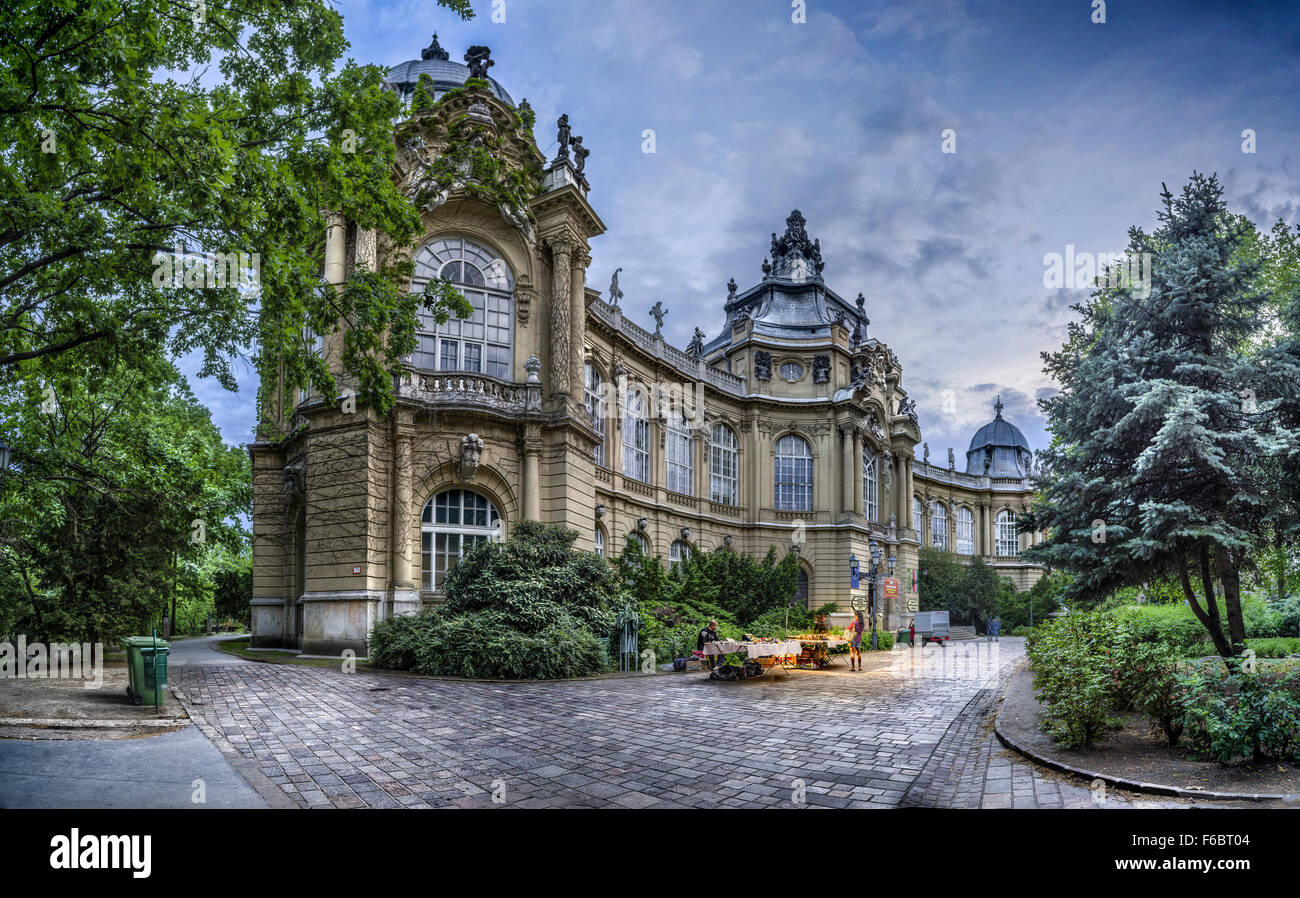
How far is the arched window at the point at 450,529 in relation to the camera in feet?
68.7

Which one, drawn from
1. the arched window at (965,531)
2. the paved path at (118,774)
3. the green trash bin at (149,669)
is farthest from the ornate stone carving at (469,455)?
the arched window at (965,531)

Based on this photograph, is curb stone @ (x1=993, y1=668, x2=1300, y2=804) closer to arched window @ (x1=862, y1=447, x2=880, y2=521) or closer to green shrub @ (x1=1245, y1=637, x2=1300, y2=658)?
green shrub @ (x1=1245, y1=637, x2=1300, y2=658)

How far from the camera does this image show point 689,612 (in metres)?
22.7

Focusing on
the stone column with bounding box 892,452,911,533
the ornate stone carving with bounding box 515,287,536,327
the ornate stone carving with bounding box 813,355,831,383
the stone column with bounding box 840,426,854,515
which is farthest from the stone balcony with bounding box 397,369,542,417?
the stone column with bounding box 892,452,911,533

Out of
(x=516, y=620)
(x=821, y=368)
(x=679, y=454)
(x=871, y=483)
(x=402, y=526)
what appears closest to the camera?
(x=516, y=620)

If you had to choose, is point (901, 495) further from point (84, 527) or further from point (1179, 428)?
point (84, 527)

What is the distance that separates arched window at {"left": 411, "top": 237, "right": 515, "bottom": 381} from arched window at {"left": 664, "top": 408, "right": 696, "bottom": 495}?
13071mm

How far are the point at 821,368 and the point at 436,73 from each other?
24.4 meters

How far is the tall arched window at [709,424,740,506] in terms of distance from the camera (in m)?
38.3

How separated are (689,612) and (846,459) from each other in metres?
20.9

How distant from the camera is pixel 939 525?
206 ft

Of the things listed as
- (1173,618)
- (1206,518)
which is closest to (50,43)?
(1206,518)

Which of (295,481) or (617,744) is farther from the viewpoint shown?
(295,481)

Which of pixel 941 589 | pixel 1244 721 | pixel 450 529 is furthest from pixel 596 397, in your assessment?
pixel 941 589
